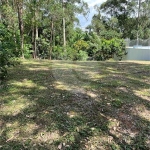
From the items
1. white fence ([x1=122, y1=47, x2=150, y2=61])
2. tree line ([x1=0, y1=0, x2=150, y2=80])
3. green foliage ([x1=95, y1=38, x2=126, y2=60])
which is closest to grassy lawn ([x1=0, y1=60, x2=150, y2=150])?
tree line ([x1=0, y1=0, x2=150, y2=80])

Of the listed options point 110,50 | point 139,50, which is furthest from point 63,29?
point 139,50

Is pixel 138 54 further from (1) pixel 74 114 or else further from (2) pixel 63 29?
(1) pixel 74 114

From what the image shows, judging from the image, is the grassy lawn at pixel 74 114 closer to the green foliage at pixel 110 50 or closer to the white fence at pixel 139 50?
the white fence at pixel 139 50

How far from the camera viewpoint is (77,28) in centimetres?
1995

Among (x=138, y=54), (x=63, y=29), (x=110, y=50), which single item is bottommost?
(x=138, y=54)

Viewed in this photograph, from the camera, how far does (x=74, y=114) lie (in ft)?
8.86

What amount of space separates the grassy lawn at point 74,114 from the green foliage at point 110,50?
11894 mm

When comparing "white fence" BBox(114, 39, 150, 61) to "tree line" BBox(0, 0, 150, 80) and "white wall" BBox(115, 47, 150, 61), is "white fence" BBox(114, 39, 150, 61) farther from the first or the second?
"tree line" BBox(0, 0, 150, 80)

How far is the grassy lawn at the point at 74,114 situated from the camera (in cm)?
222

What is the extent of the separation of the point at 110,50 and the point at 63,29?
3.95 meters

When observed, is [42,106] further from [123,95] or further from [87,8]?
[87,8]

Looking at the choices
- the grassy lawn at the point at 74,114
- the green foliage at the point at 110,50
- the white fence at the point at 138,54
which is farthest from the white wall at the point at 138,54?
the grassy lawn at the point at 74,114

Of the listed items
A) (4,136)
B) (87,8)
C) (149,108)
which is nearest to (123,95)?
(149,108)

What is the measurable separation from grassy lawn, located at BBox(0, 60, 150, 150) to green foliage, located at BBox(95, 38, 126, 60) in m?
11.9
